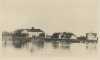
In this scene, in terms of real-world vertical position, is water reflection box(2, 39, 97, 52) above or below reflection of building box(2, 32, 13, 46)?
below

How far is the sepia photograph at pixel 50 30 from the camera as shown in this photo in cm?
100

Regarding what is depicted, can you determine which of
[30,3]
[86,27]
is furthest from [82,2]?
[30,3]

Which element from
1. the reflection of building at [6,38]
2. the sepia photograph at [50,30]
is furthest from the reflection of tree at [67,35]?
the reflection of building at [6,38]

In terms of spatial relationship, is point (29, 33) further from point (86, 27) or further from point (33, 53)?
point (86, 27)

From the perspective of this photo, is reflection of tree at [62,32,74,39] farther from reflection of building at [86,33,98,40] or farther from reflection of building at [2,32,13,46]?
reflection of building at [2,32,13,46]

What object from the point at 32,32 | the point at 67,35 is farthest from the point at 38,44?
the point at 67,35

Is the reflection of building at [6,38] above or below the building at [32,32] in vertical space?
below

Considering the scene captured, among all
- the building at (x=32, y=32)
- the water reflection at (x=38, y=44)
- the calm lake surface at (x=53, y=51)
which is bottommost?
the calm lake surface at (x=53, y=51)

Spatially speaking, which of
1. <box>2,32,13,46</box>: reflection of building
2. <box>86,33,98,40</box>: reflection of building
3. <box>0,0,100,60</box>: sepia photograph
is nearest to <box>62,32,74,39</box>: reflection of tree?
<box>0,0,100,60</box>: sepia photograph

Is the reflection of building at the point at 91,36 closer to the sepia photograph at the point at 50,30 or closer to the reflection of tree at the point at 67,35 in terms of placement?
the sepia photograph at the point at 50,30

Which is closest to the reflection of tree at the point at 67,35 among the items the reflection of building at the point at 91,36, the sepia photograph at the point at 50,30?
the sepia photograph at the point at 50,30

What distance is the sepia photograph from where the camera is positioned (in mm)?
1005

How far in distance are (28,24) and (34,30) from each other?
0.05 m

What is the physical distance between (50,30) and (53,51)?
133 millimetres
